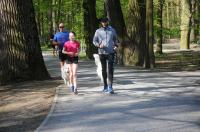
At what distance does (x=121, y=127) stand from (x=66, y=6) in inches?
1569

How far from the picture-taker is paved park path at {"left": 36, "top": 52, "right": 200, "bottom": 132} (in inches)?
376

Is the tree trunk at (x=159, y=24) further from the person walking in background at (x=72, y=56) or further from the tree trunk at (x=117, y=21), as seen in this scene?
the person walking in background at (x=72, y=56)

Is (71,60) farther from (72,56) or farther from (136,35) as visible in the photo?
(136,35)

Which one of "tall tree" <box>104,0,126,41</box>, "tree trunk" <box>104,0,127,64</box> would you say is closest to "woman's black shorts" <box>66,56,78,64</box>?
"tree trunk" <box>104,0,127,64</box>

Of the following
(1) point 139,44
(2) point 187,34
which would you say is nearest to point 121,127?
(1) point 139,44

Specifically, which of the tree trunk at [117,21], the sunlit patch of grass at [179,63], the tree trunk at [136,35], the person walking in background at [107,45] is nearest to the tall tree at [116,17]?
the tree trunk at [117,21]

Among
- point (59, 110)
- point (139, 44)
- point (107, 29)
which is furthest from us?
point (139, 44)

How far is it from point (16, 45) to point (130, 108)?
23.1 ft

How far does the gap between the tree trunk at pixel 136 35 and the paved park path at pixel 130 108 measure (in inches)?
360

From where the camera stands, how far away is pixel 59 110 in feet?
37.7

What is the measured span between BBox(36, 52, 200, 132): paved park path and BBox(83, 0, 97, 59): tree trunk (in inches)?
643

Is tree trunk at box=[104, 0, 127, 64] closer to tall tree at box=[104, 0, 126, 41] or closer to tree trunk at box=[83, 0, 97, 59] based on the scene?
tall tree at box=[104, 0, 126, 41]

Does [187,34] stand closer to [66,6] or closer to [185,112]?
[66,6]

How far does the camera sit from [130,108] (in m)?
11.4
